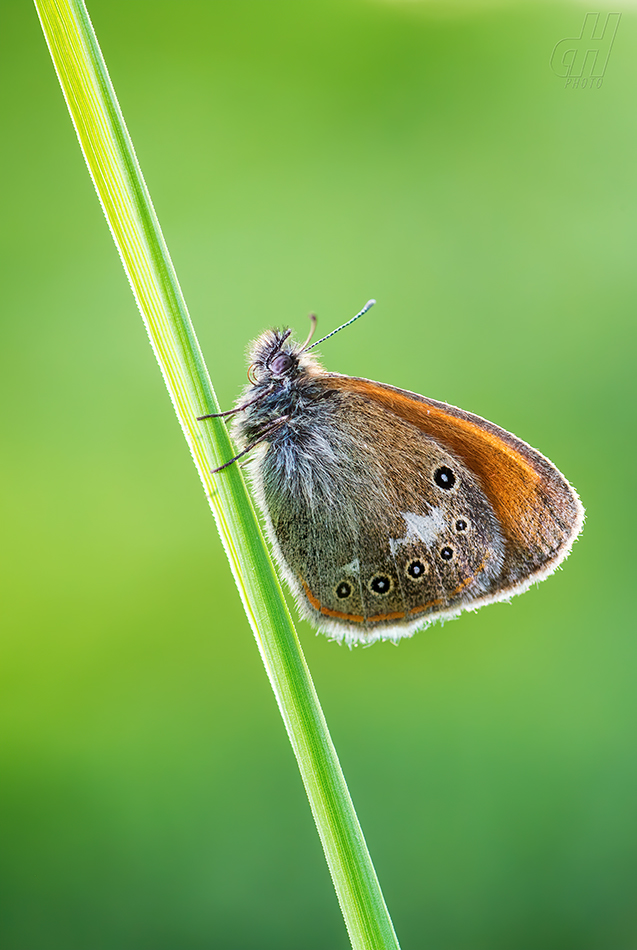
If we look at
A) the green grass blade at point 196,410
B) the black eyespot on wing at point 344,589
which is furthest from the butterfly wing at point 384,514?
the green grass blade at point 196,410

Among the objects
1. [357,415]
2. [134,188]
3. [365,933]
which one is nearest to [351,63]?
[357,415]

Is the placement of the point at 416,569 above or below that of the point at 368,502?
below

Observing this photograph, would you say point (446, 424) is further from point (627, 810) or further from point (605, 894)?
point (605, 894)

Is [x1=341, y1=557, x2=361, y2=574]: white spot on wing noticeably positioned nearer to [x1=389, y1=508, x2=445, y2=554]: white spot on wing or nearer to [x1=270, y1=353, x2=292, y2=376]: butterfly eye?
[x1=389, y1=508, x2=445, y2=554]: white spot on wing

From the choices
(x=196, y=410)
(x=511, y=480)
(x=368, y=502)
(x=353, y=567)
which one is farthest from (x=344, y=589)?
(x=196, y=410)

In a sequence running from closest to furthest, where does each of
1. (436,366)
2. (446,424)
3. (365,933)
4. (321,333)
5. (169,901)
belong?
(365,933) → (446,424) → (169,901) → (321,333) → (436,366)

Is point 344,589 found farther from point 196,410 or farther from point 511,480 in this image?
point 196,410
